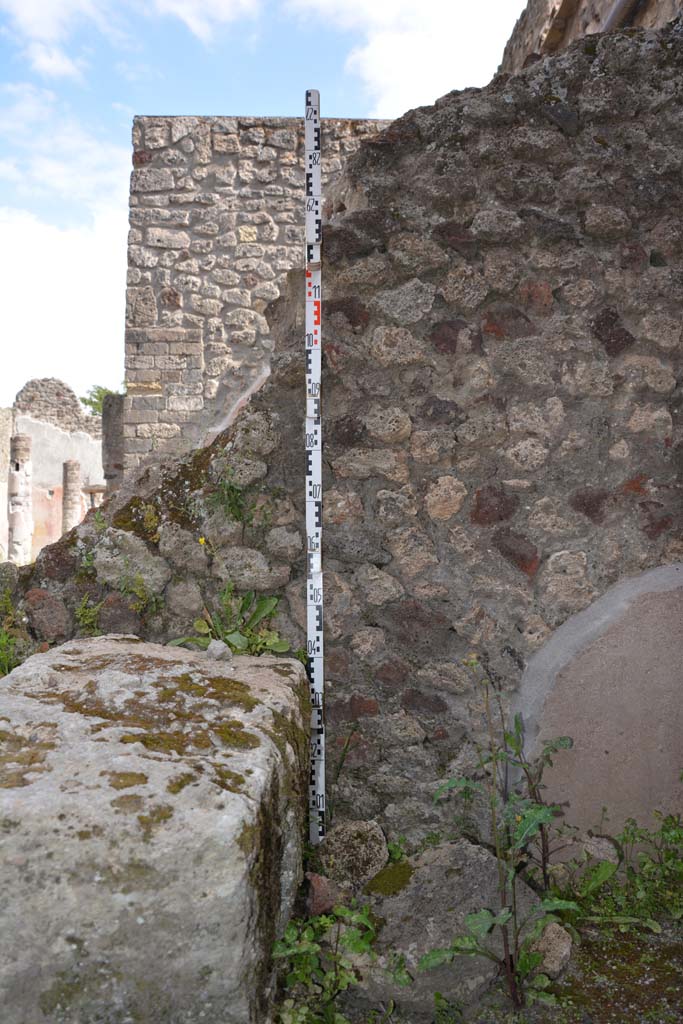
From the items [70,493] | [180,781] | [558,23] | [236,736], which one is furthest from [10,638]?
[70,493]

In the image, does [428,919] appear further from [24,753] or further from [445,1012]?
[24,753]

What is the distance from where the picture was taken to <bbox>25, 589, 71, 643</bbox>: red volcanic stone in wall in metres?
2.69

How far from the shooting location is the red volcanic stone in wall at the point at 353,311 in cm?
284

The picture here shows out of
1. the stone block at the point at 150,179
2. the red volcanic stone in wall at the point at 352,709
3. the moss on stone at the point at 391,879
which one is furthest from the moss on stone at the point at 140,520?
the stone block at the point at 150,179

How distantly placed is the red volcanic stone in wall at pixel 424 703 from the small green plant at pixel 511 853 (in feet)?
0.51

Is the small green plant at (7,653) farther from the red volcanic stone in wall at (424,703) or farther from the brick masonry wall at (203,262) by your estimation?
the brick masonry wall at (203,262)

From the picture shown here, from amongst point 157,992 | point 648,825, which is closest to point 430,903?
point 648,825

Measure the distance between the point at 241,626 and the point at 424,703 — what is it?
696mm

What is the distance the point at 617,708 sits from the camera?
2701 mm

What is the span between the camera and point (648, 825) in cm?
272

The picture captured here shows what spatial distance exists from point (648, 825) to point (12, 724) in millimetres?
2109

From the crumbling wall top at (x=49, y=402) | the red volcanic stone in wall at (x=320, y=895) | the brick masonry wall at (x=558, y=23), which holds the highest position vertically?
the brick masonry wall at (x=558, y=23)

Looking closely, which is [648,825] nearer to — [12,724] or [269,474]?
[269,474]

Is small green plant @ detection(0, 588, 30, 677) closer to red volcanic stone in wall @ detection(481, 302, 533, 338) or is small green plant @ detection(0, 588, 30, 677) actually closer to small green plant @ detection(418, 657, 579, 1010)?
small green plant @ detection(418, 657, 579, 1010)
